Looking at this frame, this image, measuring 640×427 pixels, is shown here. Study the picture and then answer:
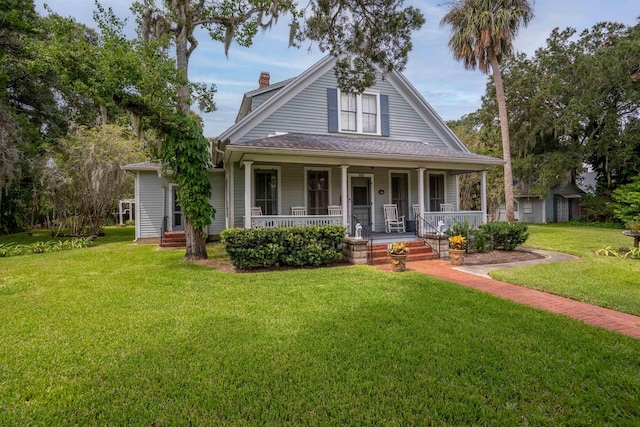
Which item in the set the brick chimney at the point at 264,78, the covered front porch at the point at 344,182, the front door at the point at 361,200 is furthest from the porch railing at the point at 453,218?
the brick chimney at the point at 264,78

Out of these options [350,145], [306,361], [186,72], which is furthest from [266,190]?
[306,361]

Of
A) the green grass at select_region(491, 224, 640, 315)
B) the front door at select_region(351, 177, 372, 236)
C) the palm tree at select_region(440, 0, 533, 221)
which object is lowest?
the green grass at select_region(491, 224, 640, 315)

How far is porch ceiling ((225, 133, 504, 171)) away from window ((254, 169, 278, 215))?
1.09 meters

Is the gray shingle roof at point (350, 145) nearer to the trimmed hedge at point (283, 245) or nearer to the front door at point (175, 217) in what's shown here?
the trimmed hedge at point (283, 245)

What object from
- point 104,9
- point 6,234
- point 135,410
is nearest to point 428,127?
point 104,9

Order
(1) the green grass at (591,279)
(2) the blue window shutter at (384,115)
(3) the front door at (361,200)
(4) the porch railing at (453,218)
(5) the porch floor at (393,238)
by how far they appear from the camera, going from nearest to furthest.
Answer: (1) the green grass at (591,279), (5) the porch floor at (393,238), (4) the porch railing at (453,218), (3) the front door at (361,200), (2) the blue window shutter at (384,115)

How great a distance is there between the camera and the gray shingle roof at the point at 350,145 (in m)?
8.70

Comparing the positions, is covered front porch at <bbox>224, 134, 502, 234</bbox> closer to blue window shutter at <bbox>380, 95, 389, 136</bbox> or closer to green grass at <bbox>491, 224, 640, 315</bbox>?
blue window shutter at <bbox>380, 95, 389, 136</bbox>

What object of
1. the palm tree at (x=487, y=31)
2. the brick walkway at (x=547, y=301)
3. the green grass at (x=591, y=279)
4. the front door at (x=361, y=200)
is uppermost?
the palm tree at (x=487, y=31)

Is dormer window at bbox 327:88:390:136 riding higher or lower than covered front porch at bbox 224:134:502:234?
higher

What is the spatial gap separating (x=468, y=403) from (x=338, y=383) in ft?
3.51

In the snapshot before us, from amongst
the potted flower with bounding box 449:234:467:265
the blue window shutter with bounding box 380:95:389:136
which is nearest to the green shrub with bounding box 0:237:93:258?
the blue window shutter with bounding box 380:95:389:136

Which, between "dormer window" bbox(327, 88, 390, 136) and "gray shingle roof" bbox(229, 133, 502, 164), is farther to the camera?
"dormer window" bbox(327, 88, 390, 136)

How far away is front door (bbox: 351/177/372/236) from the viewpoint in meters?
11.4
